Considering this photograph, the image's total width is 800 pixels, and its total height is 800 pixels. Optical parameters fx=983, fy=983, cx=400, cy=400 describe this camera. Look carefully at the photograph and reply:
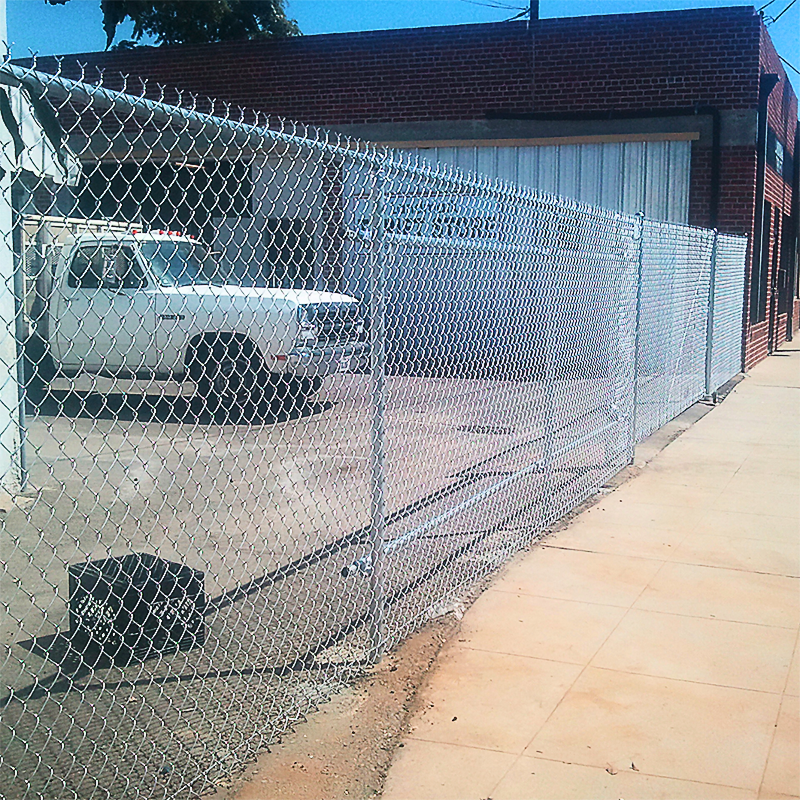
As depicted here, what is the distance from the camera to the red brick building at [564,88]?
15.8 m

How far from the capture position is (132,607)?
4141 mm

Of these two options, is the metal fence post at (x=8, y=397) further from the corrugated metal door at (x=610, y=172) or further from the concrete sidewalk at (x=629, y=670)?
the corrugated metal door at (x=610, y=172)

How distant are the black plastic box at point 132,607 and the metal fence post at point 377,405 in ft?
2.49

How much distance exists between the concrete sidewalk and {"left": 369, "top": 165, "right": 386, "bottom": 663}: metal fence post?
1.23 feet

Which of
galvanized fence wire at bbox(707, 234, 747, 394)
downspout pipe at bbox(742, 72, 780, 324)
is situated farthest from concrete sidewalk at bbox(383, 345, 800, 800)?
downspout pipe at bbox(742, 72, 780, 324)

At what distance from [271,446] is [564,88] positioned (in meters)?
9.96

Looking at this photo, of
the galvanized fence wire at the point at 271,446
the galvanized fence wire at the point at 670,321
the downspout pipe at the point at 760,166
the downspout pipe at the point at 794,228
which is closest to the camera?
the galvanized fence wire at the point at 271,446

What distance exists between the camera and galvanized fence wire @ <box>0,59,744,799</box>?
3.61 m

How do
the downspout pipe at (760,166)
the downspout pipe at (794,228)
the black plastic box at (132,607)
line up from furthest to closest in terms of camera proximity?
the downspout pipe at (794,228) → the downspout pipe at (760,166) → the black plastic box at (132,607)

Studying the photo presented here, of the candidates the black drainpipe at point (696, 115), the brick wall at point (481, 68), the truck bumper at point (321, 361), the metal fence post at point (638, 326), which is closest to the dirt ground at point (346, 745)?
the truck bumper at point (321, 361)

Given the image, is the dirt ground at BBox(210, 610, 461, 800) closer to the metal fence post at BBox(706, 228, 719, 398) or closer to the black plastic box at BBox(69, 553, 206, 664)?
the black plastic box at BBox(69, 553, 206, 664)

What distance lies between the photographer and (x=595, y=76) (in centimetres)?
1641

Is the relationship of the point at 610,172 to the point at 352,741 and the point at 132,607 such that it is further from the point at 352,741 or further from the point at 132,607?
the point at 352,741

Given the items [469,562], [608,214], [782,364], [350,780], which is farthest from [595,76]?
[350,780]
